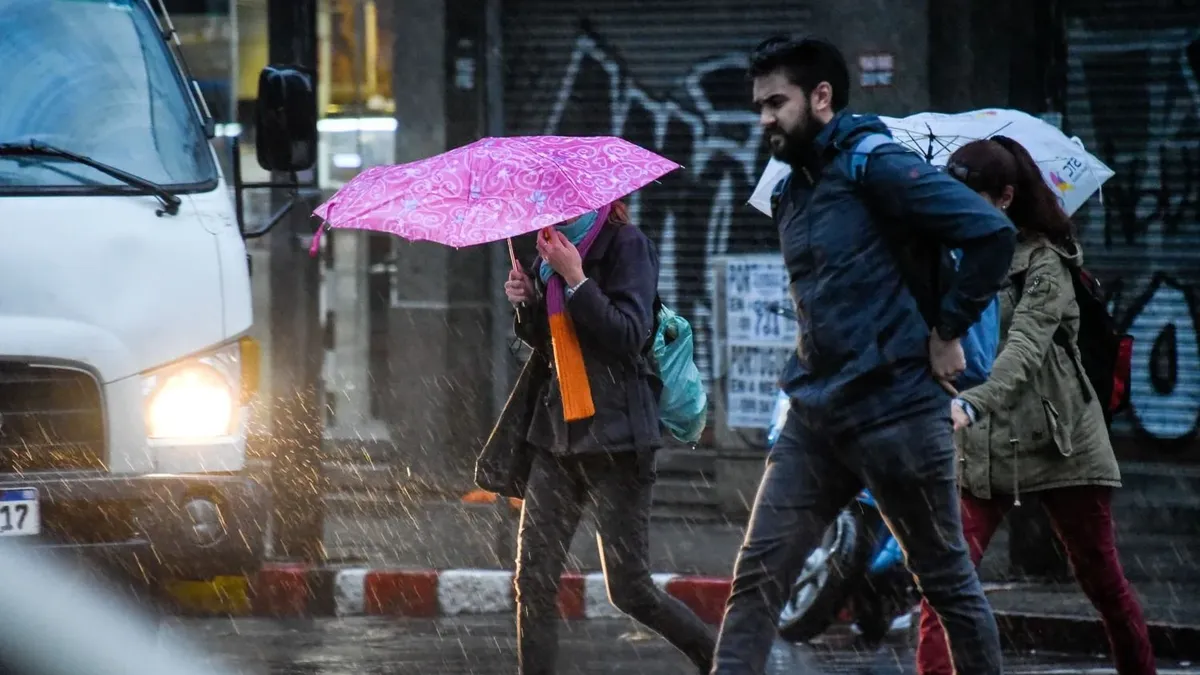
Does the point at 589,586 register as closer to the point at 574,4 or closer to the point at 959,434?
the point at 959,434

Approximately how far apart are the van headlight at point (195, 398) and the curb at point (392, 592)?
214 cm

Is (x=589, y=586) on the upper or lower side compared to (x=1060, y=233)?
lower

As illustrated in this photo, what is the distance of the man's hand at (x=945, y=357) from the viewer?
4582 millimetres

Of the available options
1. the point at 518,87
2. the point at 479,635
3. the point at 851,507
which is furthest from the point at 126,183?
the point at 518,87

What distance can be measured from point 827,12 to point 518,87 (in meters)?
1.90

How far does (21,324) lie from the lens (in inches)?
230

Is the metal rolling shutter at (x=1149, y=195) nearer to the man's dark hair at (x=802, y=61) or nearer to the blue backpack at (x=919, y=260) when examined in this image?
the blue backpack at (x=919, y=260)

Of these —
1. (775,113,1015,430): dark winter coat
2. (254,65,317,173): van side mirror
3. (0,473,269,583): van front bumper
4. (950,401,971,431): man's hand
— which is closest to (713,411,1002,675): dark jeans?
(775,113,1015,430): dark winter coat

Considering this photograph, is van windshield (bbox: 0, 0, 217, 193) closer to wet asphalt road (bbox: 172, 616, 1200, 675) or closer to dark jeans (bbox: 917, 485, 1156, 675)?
wet asphalt road (bbox: 172, 616, 1200, 675)

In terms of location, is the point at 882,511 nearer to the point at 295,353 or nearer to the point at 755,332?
the point at 295,353

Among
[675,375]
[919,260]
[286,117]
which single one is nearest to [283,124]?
[286,117]

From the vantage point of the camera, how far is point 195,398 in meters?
6.12

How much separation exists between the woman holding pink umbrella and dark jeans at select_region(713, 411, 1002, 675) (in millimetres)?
791

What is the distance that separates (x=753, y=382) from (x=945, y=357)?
5124mm
